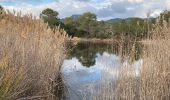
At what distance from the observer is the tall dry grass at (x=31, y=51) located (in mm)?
7176

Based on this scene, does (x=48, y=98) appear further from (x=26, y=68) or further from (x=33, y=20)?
(x=33, y=20)

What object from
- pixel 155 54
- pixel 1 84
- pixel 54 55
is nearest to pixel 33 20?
pixel 54 55

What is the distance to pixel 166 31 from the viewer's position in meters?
7.94

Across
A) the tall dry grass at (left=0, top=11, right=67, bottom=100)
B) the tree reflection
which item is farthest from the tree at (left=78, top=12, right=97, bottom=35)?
the tall dry grass at (left=0, top=11, right=67, bottom=100)

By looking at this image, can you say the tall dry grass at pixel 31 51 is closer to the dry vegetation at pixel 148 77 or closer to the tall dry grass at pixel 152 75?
the dry vegetation at pixel 148 77

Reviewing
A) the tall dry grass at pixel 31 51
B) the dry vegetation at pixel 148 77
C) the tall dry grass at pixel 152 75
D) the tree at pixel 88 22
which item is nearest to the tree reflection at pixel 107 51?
the dry vegetation at pixel 148 77

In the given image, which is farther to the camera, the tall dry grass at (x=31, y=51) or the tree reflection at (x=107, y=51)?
the tree reflection at (x=107, y=51)

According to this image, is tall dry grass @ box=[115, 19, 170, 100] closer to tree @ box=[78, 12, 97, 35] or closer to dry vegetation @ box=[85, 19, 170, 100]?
dry vegetation @ box=[85, 19, 170, 100]

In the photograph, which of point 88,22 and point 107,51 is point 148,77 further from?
point 88,22

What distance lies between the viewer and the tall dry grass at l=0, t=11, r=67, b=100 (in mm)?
7176

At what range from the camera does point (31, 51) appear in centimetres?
826

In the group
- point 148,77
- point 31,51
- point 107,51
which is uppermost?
point 31,51

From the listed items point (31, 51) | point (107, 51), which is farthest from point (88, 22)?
point (31, 51)

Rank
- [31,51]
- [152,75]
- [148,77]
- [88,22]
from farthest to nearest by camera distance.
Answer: [88,22]
[31,51]
[152,75]
[148,77]
